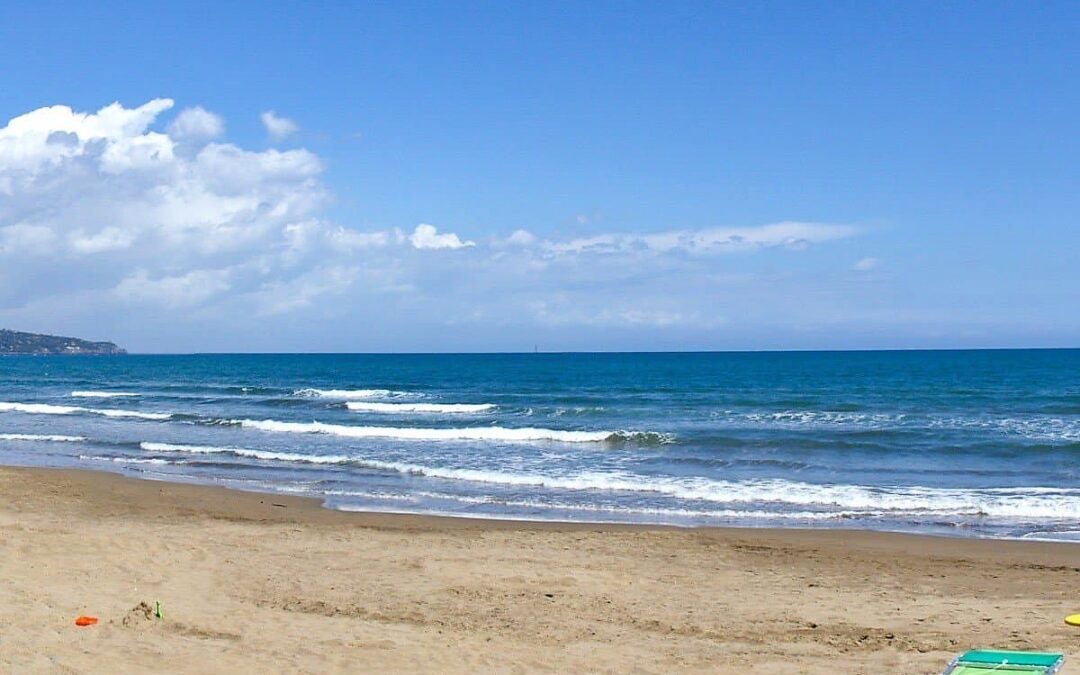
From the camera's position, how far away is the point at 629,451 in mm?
25266

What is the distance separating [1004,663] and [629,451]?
18.0 metres

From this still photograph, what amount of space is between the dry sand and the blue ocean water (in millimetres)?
2529

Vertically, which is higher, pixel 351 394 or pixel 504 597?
pixel 351 394

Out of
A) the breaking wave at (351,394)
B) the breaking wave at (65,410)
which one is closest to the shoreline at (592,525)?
the breaking wave at (65,410)

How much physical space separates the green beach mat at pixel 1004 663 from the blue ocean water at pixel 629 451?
7.10 meters

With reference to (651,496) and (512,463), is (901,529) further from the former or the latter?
(512,463)

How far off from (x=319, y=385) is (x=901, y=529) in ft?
179

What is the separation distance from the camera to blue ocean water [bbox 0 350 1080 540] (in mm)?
16734

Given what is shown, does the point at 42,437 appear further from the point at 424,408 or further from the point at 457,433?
the point at 424,408

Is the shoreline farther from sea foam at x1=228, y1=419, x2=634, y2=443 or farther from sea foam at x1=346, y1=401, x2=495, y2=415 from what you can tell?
sea foam at x1=346, y1=401, x2=495, y2=415

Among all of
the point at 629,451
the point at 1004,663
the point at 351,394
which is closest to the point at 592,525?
the point at 1004,663

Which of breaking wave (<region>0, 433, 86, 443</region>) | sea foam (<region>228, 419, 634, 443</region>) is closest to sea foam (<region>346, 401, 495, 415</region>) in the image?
sea foam (<region>228, 419, 634, 443</region>)

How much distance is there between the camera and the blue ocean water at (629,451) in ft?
54.9

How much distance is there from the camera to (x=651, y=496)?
714 inches
